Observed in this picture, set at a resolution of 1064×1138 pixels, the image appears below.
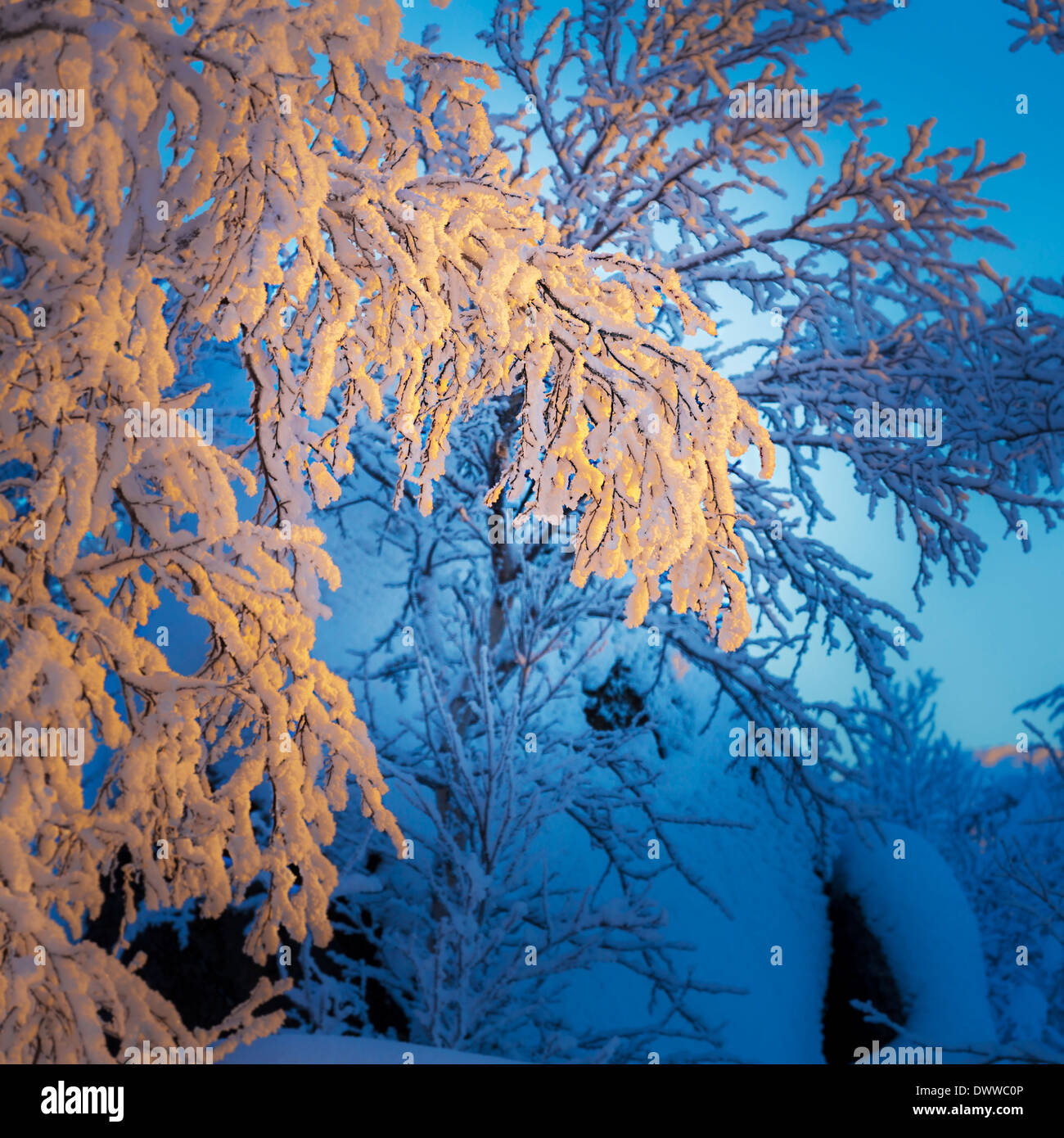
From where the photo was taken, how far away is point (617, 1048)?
659 cm

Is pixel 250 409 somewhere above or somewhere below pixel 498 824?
above

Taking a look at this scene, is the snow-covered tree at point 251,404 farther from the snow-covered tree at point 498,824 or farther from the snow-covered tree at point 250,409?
the snow-covered tree at point 498,824

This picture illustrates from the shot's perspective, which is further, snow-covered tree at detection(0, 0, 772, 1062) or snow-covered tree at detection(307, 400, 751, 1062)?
snow-covered tree at detection(307, 400, 751, 1062)

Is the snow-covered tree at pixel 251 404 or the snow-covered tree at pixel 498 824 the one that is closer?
the snow-covered tree at pixel 251 404

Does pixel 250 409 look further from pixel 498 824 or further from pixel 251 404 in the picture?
pixel 498 824

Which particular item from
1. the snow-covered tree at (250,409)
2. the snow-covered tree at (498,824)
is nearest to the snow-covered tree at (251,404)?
the snow-covered tree at (250,409)

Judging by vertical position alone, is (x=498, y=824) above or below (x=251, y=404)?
below

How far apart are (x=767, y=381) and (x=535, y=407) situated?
188 inches

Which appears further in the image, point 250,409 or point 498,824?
point 498,824

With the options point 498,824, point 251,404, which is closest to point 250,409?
point 251,404

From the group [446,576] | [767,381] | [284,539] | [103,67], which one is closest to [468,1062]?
[284,539]

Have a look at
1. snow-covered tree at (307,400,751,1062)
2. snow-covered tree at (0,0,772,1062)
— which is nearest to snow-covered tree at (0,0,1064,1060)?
snow-covered tree at (0,0,772,1062)

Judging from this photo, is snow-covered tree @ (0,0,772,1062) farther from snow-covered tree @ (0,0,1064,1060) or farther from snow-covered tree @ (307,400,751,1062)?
snow-covered tree @ (307,400,751,1062)
